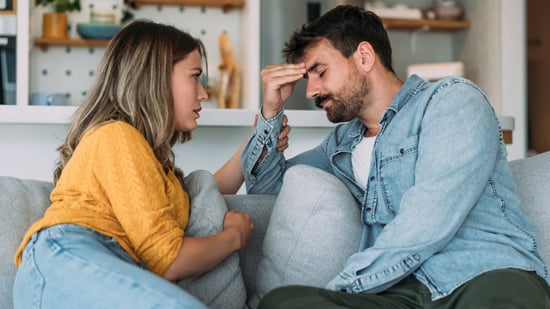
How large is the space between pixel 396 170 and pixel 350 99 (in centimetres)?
33

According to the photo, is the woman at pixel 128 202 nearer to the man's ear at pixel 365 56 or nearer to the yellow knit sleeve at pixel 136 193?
the yellow knit sleeve at pixel 136 193

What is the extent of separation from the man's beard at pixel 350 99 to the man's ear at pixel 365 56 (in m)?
0.04

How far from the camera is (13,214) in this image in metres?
1.83

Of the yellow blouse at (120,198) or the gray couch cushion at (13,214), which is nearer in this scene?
the yellow blouse at (120,198)

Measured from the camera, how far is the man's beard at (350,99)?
6.88ft

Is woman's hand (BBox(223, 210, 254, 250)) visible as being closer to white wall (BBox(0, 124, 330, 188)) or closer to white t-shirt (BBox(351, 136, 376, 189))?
white t-shirt (BBox(351, 136, 376, 189))

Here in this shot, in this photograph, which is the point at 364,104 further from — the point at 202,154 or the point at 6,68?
the point at 6,68

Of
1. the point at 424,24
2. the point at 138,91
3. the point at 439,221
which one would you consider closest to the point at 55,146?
the point at 138,91

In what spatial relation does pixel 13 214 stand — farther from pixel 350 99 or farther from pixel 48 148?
pixel 48 148

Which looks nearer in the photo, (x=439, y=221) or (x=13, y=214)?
(x=439, y=221)

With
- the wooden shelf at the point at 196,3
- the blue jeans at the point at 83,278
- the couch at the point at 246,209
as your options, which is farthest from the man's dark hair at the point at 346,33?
the wooden shelf at the point at 196,3

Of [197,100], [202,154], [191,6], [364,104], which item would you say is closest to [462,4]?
[191,6]

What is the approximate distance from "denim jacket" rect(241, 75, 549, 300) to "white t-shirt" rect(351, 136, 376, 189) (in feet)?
0.69

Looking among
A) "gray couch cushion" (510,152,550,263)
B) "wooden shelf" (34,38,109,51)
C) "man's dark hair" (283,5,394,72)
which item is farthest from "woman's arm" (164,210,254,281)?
"wooden shelf" (34,38,109,51)
